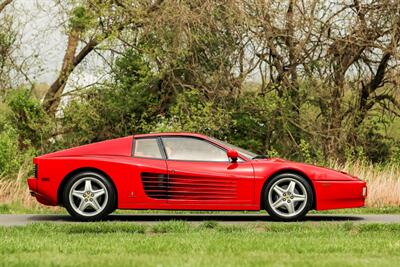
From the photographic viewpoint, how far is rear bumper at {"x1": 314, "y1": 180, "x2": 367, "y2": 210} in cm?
1195

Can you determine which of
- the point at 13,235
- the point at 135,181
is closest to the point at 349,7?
the point at 135,181

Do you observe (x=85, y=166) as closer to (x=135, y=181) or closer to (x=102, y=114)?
(x=135, y=181)

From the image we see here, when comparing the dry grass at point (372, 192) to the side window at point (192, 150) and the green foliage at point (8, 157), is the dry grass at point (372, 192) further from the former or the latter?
the side window at point (192, 150)

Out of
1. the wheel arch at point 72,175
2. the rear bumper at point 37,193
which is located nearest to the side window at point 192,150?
the wheel arch at point 72,175

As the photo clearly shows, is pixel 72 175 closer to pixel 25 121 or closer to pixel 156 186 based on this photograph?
pixel 156 186

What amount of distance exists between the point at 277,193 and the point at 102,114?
40.3 feet

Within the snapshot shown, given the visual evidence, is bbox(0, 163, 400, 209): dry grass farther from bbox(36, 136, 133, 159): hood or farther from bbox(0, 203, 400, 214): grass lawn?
bbox(36, 136, 133, 159): hood

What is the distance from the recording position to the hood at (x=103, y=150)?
12094 mm

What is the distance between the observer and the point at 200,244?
8805 mm

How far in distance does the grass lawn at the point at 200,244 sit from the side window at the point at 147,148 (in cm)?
139

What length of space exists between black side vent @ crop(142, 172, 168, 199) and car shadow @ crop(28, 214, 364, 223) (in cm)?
50

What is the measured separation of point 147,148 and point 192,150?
2.09 ft

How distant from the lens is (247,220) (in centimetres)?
1243

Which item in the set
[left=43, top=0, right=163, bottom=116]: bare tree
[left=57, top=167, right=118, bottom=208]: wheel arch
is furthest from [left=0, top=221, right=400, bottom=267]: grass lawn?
[left=43, top=0, right=163, bottom=116]: bare tree
